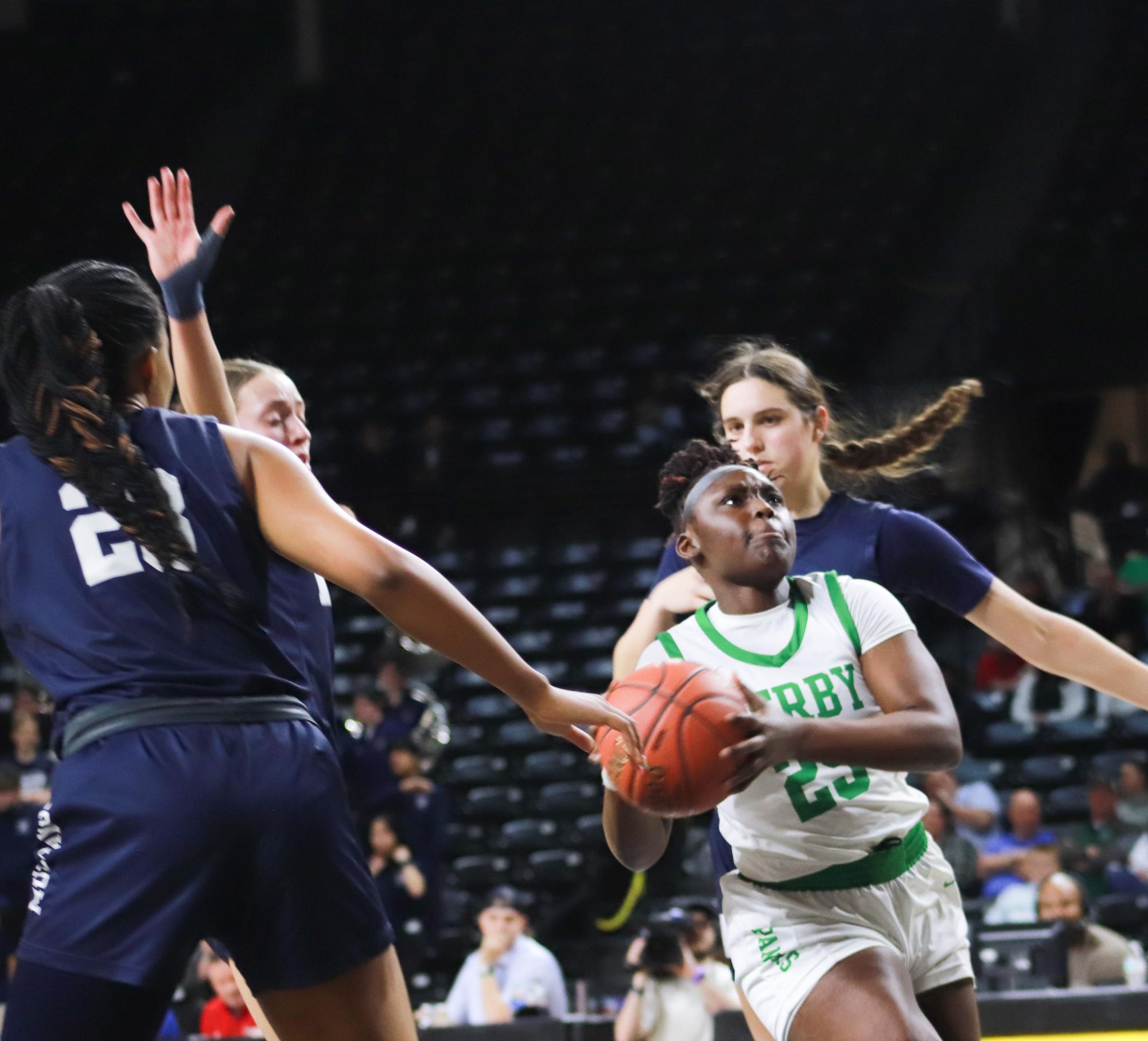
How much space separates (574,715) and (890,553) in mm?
1213

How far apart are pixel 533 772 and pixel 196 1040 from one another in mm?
5085

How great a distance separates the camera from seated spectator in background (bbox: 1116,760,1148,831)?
868cm

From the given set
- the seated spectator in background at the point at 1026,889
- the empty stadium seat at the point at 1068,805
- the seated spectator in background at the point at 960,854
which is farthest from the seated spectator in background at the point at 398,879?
the empty stadium seat at the point at 1068,805

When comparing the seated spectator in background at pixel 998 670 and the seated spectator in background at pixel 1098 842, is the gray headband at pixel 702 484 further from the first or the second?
the seated spectator in background at pixel 998 670

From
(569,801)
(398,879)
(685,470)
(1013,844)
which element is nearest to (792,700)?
(685,470)

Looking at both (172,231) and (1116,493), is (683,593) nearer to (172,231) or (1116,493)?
(172,231)

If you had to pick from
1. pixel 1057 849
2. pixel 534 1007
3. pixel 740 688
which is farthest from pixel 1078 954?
pixel 740 688

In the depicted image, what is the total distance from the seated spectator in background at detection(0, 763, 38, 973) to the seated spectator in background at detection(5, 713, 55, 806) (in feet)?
0.47

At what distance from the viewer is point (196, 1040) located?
5785 millimetres

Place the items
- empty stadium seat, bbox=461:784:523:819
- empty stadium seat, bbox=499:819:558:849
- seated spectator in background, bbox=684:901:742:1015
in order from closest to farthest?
seated spectator in background, bbox=684:901:742:1015, empty stadium seat, bbox=499:819:558:849, empty stadium seat, bbox=461:784:523:819

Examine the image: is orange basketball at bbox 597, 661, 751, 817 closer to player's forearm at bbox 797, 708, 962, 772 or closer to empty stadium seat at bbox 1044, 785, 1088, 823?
player's forearm at bbox 797, 708, 962, 772

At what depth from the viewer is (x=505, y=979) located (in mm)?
7258

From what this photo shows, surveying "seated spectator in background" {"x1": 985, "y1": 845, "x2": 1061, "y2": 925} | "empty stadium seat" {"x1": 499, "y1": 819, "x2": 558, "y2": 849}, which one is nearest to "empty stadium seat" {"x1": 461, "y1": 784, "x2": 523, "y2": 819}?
"empty stadium seat" {"x1": 499, "y1": 819, "x2": 558, "y2": 849}

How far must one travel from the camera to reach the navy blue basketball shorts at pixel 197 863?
199 cm
